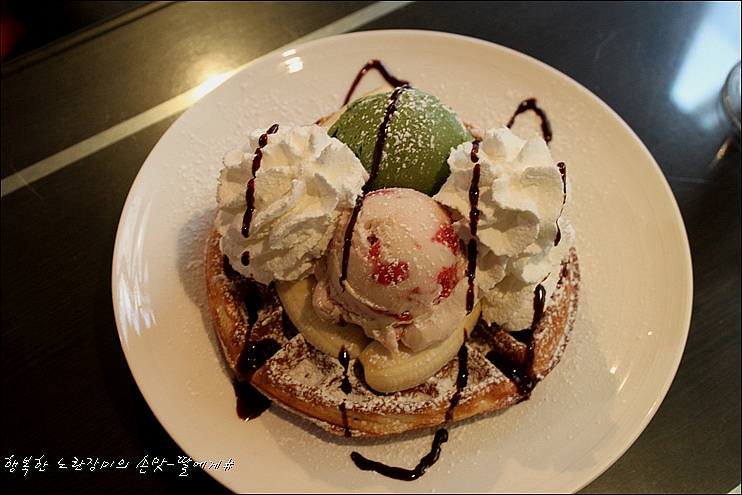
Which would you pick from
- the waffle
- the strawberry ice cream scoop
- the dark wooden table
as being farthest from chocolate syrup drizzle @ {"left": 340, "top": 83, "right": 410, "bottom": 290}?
the dark wooden table

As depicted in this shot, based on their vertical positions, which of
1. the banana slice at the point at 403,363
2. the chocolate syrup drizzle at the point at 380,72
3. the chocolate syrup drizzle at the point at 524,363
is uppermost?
the chocolate syrup drizzle at the point at 380,72

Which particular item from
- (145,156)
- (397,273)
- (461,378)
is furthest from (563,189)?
(145,156)

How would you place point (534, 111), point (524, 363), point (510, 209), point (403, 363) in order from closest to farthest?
point (510, 209)
point (403, 363)
point (524, 363)
point (534, 111)

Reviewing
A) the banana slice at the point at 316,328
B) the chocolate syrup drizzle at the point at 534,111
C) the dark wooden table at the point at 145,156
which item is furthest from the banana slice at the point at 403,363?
the chocolate syrup drizzle at the point at 534,111

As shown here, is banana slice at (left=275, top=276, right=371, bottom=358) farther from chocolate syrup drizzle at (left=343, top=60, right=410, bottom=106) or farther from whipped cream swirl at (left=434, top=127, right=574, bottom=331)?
chocolate syrup drizzle at (left=343, top=60, right=410, bottom=106)

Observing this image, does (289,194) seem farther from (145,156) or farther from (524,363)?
(145,156)

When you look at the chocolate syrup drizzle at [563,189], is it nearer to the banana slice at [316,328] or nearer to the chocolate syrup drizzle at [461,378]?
the chocolate syrup drizzle at [461,378]
